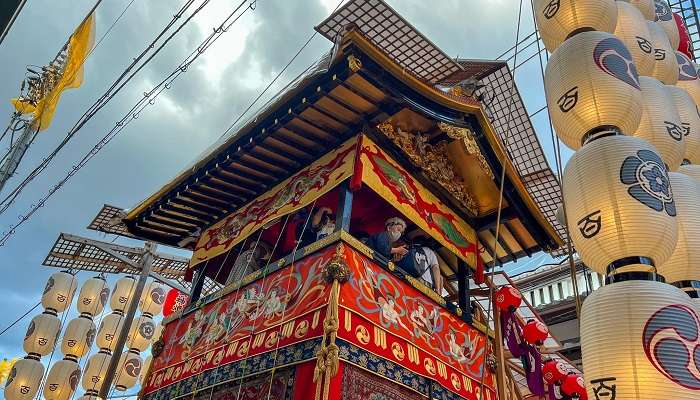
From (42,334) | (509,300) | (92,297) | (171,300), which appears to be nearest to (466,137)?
(509,300)

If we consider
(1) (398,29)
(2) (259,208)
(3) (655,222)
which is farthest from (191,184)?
(3) (655,222)

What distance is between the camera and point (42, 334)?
13.4 meters

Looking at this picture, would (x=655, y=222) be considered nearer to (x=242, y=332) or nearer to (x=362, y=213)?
(x=242, y=332)

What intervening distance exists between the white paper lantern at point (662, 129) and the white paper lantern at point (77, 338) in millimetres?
14864

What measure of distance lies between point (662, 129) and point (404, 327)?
129 inches

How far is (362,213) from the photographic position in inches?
311

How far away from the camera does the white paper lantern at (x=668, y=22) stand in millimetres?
6109

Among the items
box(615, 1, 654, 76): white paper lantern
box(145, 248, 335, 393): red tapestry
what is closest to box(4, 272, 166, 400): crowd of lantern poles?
box(145, 248, 335, 393): red tapestry

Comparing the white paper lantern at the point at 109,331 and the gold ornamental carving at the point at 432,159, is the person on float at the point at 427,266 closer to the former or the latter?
the gold ornamental carving at the point at 432,159

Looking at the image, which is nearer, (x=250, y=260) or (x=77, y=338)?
(x=250, y=260)

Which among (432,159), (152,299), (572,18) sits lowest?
(572,18)

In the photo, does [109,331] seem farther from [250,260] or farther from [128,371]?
[250,260]

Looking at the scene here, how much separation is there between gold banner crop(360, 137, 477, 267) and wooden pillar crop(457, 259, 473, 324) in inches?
6.6

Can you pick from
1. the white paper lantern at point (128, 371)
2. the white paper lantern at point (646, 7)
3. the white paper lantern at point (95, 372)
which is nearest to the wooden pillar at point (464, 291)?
the white paper lantern at point (646, 7)
